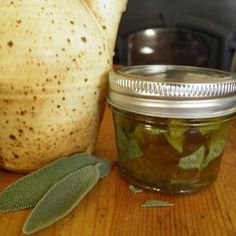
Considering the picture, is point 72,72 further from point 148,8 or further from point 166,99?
point 148,8

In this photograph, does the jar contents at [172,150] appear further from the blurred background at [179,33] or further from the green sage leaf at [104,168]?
the blurred background at [179,33]

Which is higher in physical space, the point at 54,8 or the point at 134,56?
the point at 54,8

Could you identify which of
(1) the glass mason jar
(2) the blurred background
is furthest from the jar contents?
(2) the blurred background

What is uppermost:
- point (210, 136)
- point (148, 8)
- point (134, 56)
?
point (210, 136)

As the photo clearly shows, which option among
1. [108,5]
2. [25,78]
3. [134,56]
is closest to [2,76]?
[25,78]

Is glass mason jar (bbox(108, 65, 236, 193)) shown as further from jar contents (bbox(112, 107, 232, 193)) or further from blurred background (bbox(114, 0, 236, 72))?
blurred background (bbox(114, 0, 236, 72))

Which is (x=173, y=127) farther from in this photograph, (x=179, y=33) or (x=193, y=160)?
(x=179, y=33)

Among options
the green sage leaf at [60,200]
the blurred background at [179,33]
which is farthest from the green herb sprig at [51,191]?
the blurred background at [179,33]
